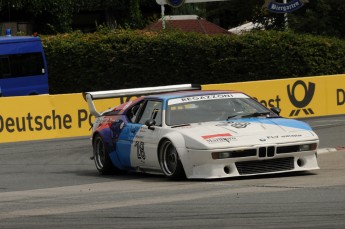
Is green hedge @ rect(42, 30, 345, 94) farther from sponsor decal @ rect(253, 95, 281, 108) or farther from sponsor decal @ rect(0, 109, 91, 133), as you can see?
sponsor decal @ rect(0, 109, 91, 133)

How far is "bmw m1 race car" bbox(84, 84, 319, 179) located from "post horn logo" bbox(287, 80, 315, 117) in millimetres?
11410

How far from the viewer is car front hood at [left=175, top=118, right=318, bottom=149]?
11.8 m

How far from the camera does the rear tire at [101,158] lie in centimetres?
A: 1416

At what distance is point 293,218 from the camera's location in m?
8.33

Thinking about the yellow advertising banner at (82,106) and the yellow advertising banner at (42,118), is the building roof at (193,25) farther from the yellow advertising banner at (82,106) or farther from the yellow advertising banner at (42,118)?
the yellow advertising banner at (42,118)

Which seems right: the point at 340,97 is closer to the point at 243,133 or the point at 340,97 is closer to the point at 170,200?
the point at 243,133

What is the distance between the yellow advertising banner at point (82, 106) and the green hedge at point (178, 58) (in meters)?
7.24

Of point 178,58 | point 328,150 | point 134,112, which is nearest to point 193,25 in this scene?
point 178,58

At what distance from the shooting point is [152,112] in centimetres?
1336

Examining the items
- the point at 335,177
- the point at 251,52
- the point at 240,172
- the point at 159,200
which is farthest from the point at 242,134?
the point at 251,52

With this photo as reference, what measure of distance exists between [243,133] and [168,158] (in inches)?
44.5

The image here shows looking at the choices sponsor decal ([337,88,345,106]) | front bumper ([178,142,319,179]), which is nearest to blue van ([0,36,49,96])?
sponsor decal ([337,88,345,106])

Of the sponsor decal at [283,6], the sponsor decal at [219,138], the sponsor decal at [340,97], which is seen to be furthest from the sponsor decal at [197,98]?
the sponsor decal at [283,6]

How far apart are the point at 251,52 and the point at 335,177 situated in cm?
2151
